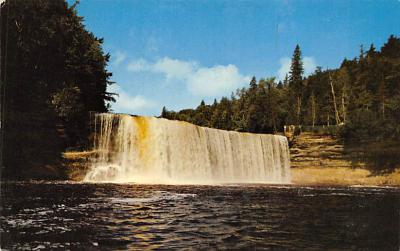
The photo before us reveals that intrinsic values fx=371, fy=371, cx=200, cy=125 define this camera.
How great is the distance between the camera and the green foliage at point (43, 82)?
25.7 metres

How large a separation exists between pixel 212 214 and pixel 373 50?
88448mm

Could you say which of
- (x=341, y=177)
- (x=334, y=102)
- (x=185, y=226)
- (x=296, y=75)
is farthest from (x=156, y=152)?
(x=296, y=75)

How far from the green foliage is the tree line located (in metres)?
30.2

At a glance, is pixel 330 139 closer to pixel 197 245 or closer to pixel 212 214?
pixel 212 214

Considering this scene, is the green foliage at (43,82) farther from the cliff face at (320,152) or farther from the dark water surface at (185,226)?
the cliff face at (320,152)

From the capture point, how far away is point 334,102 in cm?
6059

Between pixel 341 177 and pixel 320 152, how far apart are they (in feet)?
12.7

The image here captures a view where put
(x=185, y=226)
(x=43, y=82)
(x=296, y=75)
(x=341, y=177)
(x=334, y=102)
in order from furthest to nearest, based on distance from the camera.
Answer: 1. (x=296, y=75)
2. (x=334, y=102)
3. (x=341, y=177)
4. (x=43, y=82)
5. (x=185, y=226)

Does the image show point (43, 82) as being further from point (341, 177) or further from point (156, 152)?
point (341, 177)

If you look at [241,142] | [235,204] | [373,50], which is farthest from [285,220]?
[373,50]

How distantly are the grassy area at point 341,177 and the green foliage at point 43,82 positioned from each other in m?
27.6

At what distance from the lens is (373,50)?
87812 millimetres

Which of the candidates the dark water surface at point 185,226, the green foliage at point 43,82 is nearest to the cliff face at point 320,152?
the green foliage at point 43,82

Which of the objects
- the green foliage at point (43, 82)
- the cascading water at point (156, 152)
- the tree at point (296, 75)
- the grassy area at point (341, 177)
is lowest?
the grassy area at point (341, 177)
